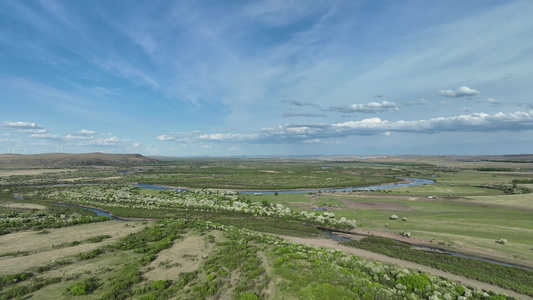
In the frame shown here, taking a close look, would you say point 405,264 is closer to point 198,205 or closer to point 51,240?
point 198,205

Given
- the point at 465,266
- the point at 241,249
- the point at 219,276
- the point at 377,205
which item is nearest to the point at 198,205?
the point at 241,249

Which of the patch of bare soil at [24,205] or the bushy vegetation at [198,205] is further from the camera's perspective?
the patch of bare soil at [24,205]

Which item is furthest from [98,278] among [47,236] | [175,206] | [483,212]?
[483,212]

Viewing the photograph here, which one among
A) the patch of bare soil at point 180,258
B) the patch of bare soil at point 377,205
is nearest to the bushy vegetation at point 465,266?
the patch of bare soil at point 180,258

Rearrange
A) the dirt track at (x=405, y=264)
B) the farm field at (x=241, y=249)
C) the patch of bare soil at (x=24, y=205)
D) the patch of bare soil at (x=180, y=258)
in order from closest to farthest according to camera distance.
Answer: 1. the farm field at (x=241, y=249)
2. the dirt track at (x=405, y=264)
3. the patch of bare soil at (x=180, y=258)
4. the patch of bare soil at (x=24, y=205)

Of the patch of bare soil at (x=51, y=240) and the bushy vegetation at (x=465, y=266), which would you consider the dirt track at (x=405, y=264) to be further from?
the patch of bare soil at (x=51, y=240)

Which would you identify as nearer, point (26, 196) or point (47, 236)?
point (47, 236)

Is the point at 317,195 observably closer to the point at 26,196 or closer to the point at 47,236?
the point at 47,236
